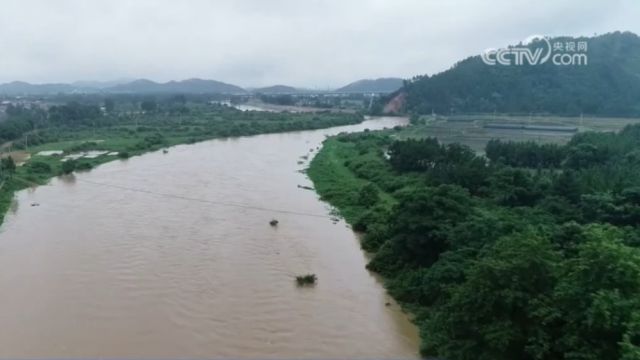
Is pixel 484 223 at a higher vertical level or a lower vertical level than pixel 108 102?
lower

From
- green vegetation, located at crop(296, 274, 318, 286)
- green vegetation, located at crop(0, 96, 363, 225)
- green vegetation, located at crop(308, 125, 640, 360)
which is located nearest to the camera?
green vegetation, located at crop(308, 125, 640, 360)

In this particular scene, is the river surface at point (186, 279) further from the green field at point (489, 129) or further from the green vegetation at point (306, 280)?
the green field at point (489, 129)

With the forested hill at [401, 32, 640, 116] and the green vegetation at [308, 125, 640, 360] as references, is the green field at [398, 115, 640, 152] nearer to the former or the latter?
the forested hill at [401, 32, 640, 116]

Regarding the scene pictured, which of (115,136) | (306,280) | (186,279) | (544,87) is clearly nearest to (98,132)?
(115,136)

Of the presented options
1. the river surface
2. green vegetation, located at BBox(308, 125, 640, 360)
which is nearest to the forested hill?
green vegetation, located at BBox(308, 125, 640, 360)

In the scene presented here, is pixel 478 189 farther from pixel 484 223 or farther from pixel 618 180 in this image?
pixel 484 223

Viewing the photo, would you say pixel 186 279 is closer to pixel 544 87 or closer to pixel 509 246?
pixel 509 246

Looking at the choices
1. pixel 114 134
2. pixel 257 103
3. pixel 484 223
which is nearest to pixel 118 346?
pixel 484 223
